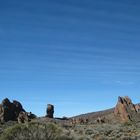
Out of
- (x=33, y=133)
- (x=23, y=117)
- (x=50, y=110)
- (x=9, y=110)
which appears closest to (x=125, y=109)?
(x=50, y=110)

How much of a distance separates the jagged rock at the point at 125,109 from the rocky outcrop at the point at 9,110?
3303cm

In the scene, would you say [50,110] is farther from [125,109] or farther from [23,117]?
[125,109]

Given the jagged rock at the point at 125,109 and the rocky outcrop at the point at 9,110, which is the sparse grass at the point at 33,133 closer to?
the rocky outcrop at the point at 9,110

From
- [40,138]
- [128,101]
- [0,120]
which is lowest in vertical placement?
[40,138]

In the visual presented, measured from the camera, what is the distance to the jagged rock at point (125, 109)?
11950 centimetres

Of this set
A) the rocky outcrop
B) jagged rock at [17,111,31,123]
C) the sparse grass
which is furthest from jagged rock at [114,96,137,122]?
the sparse grass

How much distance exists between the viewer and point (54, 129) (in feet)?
91.6

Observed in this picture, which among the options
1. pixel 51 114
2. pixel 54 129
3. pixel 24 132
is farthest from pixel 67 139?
pixel 51 114

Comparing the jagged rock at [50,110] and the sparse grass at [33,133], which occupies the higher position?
the jagged rock at [50,110]

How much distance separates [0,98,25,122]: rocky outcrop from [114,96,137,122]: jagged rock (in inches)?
1300

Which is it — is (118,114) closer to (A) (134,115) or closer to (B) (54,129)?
(A) (134,115)

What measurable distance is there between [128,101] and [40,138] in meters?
105

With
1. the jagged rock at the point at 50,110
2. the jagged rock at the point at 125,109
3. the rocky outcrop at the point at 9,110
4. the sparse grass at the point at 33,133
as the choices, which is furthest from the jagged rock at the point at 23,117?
the sparse grass at the point at 33,133

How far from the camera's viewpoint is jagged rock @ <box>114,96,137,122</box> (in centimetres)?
11950
